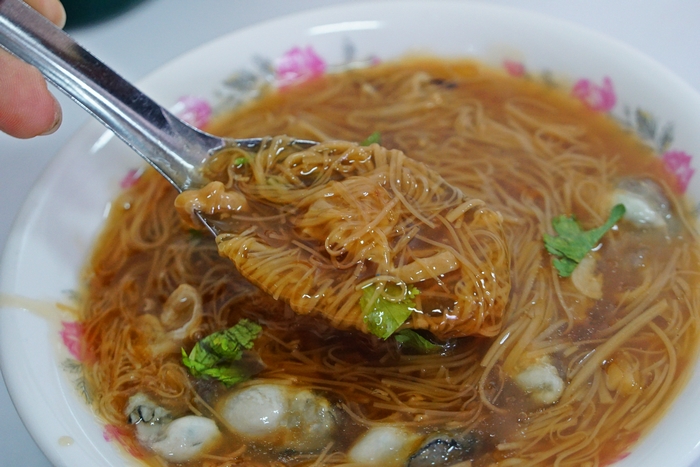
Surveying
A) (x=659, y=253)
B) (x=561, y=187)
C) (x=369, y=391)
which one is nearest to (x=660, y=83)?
(x=561, y=187)

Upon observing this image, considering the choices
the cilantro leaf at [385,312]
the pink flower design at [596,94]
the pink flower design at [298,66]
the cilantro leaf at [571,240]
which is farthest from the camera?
the pink flower design at [298,66]

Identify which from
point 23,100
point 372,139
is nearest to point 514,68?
point 372,139

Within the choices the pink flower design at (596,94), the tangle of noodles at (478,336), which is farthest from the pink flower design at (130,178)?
the pink flower design at (596,94)

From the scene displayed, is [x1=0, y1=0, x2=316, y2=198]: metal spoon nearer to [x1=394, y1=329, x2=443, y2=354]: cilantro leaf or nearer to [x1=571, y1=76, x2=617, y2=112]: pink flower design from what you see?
[x1=394, y1=329, x2=443, y2=354]: cilantro leaf

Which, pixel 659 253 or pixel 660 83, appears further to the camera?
pixel 660 83

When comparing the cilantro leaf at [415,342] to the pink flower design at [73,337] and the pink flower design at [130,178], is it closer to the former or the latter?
the pink flower design at [73,337]

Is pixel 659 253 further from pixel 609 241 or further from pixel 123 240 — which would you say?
pixel 123 240
